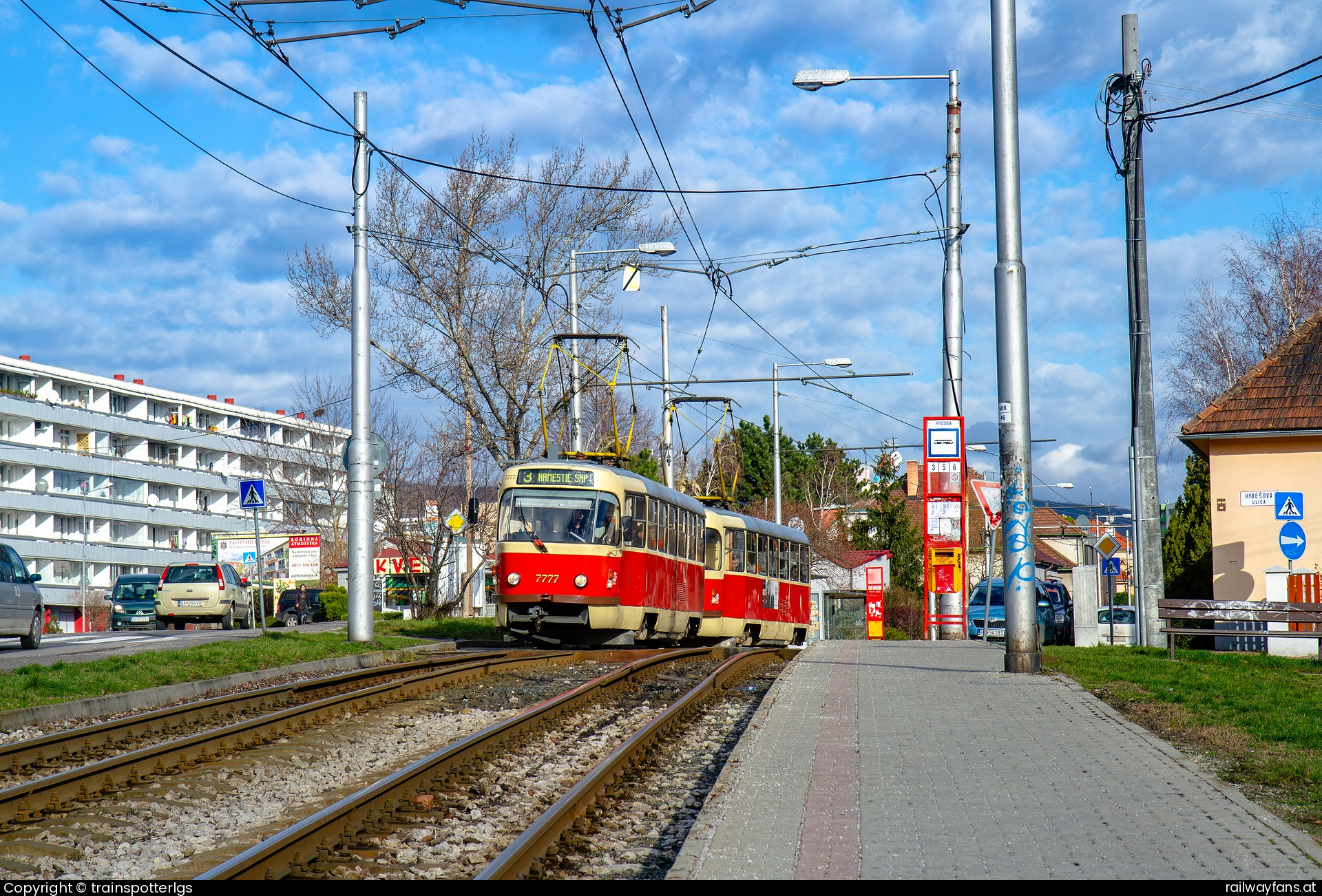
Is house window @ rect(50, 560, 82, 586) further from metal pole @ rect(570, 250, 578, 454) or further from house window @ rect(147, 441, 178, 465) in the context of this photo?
metal pole @ rect(570, 250, 578, 454)

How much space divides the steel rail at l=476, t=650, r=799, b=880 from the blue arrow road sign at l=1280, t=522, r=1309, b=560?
1055 centimetres

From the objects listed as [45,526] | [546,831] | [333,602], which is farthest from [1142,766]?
[45,526]

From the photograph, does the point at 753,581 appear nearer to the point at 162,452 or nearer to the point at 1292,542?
the point at 1292,542

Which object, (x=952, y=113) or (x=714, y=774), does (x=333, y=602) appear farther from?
(x=714, y=774)

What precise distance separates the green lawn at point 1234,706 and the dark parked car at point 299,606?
3626 cm

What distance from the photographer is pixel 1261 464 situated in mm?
23406

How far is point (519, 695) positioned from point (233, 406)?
102973mm

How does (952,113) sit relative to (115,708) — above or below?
above

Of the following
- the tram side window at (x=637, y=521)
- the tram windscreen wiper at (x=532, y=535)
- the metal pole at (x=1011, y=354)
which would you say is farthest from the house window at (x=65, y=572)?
the metal pole at (x=1011, y=354)

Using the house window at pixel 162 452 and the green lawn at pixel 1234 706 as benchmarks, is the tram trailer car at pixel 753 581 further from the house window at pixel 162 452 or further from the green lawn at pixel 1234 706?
the house window at pixel 162 452

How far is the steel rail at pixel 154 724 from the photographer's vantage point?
872cm

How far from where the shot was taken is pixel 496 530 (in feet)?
66.6
